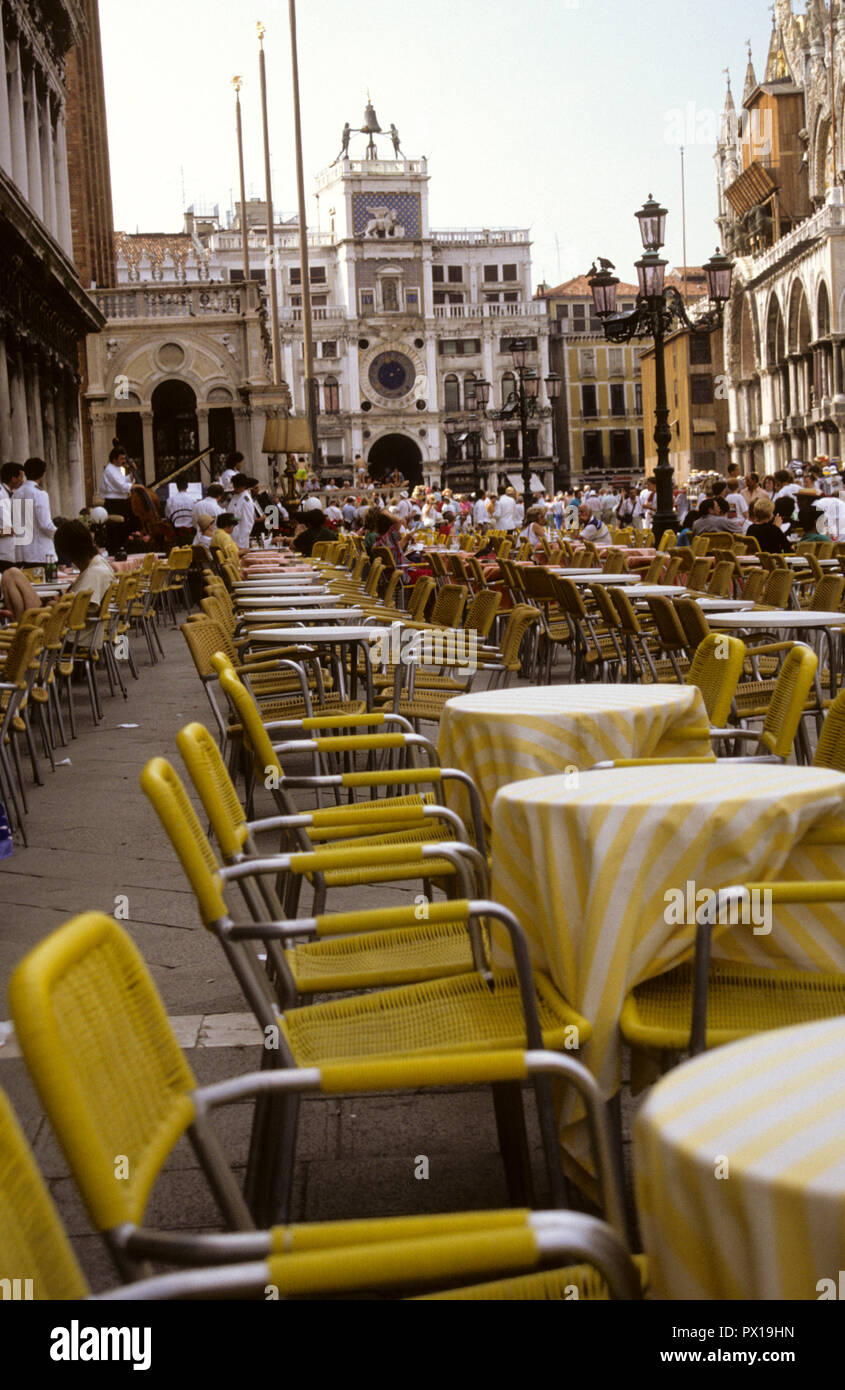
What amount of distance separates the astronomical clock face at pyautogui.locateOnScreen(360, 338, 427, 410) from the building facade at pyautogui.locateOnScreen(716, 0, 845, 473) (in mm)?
20002

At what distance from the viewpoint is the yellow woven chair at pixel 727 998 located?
255cm

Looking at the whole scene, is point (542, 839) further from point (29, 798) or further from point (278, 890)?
point (29, 798)

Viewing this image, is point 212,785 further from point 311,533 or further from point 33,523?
point 311,533

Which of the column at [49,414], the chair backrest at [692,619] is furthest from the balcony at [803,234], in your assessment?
the chair backrest at [692,619]

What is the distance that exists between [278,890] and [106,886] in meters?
1.61

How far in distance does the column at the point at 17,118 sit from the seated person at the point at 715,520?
1264 centimetres

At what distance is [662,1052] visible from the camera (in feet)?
8.92

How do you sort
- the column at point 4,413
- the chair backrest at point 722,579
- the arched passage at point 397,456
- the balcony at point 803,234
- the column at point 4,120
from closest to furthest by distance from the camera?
the chair backrest at point 722,579 → the column at point 4,413 → the column at point 4,120 → the balcony at point 803,234 → the arched passage at point 397,456

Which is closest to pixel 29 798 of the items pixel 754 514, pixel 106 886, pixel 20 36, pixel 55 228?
pixel 106 886

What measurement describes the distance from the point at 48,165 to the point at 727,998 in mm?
27163

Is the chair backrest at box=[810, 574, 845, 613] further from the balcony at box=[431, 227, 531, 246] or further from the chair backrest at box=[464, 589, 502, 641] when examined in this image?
the balcony at box=[431, 227, 531, 246]

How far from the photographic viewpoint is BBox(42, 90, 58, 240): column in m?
26.8
